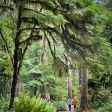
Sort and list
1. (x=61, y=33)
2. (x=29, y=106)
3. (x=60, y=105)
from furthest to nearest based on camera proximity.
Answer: (x=60, y=105), (x=29, y=106), (x=61, y=33)

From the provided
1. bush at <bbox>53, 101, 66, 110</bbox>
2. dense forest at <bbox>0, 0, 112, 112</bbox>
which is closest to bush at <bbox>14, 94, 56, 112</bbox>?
dense forest at <bbox>0, 0, 112, 112</bbox>

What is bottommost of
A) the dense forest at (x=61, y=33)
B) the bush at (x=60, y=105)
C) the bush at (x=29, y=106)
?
the bush at (x=60, y=105)

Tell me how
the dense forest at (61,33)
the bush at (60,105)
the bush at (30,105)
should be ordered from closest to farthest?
the dense forest at (61,33), the bush at (30,105), the bush at (60,105)

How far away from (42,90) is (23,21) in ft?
70.0

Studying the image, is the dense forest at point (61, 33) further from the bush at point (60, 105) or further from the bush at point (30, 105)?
the bush at point (60, 105)

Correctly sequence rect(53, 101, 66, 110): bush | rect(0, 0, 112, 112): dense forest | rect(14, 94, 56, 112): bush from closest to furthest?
1. rect(0, 0, 112, 112): dense forest
2. rect(14, 94, 56, 112): bush
3. rect(53, 101, 66, 110): bush

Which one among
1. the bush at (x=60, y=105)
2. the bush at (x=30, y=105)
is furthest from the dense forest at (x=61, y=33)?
the bush at (x=60, y=105)

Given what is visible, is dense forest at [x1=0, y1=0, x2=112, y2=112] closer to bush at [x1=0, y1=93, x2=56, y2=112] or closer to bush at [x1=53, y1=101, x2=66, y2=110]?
bush at [x1=0, y1=93, x2=56, y2=112]

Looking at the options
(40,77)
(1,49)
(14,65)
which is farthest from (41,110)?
(40,77)

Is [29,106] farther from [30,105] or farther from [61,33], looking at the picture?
[61,33]

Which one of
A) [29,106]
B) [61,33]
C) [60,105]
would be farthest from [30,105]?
[60,105]

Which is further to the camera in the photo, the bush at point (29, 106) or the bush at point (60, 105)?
the bush at point (60, 105)

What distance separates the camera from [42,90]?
32.1m

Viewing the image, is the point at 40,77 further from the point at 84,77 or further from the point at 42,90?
the point at 84,77
